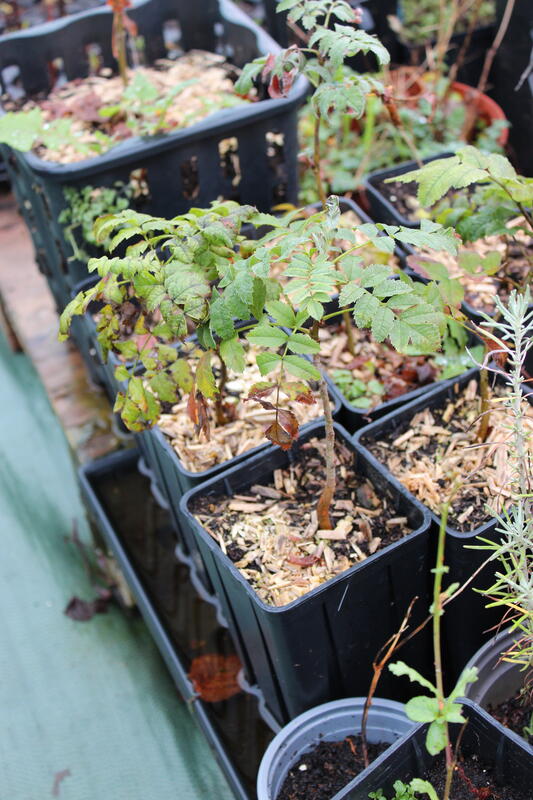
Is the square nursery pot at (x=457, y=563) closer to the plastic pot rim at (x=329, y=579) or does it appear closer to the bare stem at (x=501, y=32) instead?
the plastic pot rim at (x=329, y=579)

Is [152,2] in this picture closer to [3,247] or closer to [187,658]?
[3,247]

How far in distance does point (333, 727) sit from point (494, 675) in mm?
313

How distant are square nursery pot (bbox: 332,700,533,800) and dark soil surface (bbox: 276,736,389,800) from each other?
17cm

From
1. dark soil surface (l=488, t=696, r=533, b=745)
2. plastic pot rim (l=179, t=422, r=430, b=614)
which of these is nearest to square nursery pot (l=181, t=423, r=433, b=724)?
plastic pot rim (l=179, t=422, r=430, b=614)

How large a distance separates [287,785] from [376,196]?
154 cm

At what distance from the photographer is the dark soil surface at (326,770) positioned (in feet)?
4.76

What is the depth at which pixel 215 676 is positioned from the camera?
6.35ft

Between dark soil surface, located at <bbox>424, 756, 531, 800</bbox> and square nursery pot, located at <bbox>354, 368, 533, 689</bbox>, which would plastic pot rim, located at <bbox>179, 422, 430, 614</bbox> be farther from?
dark soil surface, located at <bbox>424, 756, 531, 800</bbox>

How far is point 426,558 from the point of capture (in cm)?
154

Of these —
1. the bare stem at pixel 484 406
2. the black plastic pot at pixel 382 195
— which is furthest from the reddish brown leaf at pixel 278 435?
the black plastic pot at pixel 382 195

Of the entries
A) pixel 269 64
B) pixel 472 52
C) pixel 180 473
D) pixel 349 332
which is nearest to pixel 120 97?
pixel 269 64

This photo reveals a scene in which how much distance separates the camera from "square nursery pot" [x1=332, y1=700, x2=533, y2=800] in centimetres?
124

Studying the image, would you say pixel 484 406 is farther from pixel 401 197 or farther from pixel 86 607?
pixel 86 607

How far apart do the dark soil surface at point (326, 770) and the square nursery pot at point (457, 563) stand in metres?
0.26
